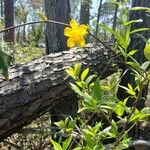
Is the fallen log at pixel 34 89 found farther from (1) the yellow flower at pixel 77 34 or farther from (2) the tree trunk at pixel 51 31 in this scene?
(2) the tree trunk at pixel 51 31

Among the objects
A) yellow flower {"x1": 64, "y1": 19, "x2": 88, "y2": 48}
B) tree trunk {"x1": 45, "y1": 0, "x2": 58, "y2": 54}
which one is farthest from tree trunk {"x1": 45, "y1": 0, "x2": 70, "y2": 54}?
yellow flower {"x1": 64, "y1": 19, "x2": 88, "y2": 48}

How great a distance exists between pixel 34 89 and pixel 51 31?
225 centimetres

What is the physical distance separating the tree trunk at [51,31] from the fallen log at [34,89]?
1.28 meters

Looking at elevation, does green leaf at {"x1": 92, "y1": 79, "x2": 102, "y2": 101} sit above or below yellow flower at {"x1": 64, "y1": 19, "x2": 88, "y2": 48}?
below

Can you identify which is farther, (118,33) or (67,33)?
(118,33)

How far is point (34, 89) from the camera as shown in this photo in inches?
98.7

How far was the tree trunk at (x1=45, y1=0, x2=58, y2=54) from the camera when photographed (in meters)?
4.57

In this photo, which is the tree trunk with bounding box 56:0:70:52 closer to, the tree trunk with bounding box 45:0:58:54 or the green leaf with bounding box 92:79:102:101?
the tree trunk with bounding box 45:0:58:54

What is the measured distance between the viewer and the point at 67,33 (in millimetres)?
1195

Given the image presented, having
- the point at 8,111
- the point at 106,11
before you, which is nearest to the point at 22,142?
the point at 8,111

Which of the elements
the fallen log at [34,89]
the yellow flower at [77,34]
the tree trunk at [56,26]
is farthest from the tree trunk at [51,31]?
the yellow flower at [77,34]

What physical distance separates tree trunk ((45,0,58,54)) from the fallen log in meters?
1.28

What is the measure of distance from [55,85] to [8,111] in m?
0.53

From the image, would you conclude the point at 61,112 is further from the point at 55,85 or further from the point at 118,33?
the point at 118,33
